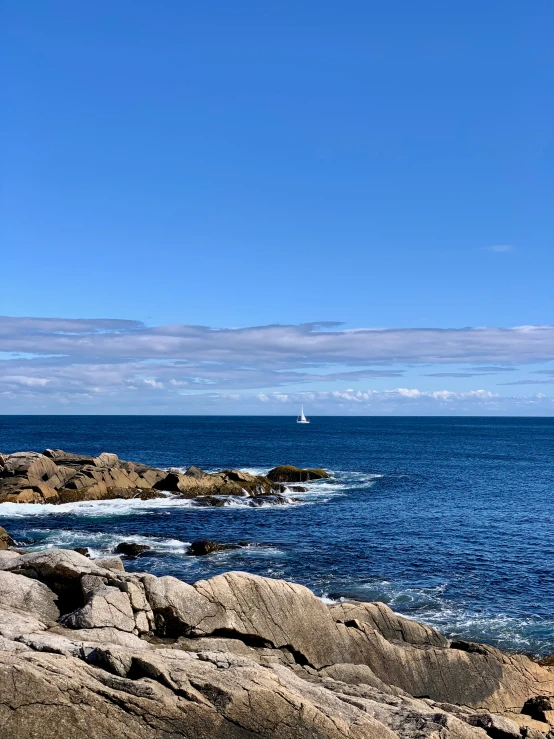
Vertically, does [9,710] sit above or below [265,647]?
above

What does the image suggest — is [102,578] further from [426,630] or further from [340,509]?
[340,509]

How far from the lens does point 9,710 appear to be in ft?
44.0

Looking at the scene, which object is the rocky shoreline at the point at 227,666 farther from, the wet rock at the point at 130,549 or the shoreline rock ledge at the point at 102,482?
the shoreline rock ledge at the point at 102,482

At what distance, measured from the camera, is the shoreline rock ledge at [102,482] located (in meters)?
65.6

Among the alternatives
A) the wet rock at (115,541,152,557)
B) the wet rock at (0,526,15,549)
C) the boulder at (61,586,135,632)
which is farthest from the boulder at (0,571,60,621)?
the wet rock at (0,526,15,549)

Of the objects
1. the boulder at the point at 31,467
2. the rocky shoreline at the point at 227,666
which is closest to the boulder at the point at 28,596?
A: the rocky shoreline at the point at 227,666

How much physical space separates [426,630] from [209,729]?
1446 cm

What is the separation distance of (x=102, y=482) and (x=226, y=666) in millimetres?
55159

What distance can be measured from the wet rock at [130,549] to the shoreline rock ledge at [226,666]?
67.6 feet

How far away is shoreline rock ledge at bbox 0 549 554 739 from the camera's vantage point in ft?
46.7

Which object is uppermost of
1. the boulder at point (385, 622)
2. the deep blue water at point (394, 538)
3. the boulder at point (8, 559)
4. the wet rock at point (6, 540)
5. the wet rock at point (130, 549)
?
the boulder at point (8, 559)

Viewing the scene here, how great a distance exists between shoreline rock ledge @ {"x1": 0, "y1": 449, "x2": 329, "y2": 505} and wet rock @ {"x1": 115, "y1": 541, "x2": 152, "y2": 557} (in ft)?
71.3

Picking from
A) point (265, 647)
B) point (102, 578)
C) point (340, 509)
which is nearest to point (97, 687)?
point (102, 578)

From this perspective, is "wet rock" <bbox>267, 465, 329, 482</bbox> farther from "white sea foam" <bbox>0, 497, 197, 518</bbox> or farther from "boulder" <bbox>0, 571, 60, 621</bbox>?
"boulder" <bbox>0, 571, 60, 621</bbox>
